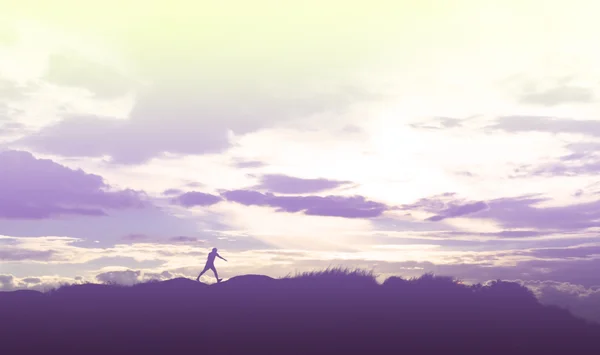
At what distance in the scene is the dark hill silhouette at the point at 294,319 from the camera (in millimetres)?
30219

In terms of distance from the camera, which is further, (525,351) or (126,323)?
(126,323)

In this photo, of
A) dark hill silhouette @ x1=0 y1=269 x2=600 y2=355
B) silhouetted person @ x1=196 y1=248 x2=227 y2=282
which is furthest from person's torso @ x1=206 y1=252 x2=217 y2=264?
dark hill silhouette @ x1=0 y1=269 x2=600 y2=355

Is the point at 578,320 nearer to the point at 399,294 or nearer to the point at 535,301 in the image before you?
the point at 535,301

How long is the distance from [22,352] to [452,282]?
22.2 meters

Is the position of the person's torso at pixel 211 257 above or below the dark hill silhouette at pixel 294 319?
above

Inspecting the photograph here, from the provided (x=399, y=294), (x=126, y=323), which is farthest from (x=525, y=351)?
(x=126, y=323)

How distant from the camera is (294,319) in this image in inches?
1288

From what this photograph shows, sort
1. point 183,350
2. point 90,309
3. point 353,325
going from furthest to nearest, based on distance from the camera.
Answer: point 90,309 < point 353,325 < point 183,350

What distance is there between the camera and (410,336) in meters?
31.1

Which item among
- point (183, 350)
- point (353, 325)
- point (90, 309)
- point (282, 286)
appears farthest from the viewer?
point (282, 286)

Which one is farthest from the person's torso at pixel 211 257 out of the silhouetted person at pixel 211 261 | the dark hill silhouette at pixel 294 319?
the dark hill silhouette at pixel 294 319

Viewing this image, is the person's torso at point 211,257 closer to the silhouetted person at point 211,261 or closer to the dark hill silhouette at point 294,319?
the silhouetted person at point 211,261

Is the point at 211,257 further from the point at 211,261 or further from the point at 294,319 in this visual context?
the point at 294,319

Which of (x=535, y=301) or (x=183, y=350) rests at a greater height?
(x=535, y=301)
